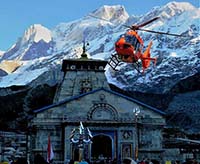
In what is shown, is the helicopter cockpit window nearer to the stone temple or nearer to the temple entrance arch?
the stone temple

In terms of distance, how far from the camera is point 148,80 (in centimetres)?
11131

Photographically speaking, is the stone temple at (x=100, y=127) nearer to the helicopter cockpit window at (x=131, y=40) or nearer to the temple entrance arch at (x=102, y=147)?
the temple entrance arch at (x=102, y=147)

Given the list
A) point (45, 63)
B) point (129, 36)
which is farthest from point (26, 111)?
point (45, 63)

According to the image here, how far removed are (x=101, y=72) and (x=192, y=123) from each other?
25266mm

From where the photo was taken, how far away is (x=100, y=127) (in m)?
39.2

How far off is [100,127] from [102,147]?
1948 mm

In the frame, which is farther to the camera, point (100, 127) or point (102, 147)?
point (102, 147)

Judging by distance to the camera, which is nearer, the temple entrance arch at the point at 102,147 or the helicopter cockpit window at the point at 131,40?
the helicopter cockpit window at the point at 131,40

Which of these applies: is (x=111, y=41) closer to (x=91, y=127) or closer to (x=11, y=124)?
(x=11, y=124)

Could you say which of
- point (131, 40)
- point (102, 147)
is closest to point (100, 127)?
point (102, 147)

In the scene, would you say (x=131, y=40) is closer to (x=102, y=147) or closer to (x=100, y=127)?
(x=100, y=127)

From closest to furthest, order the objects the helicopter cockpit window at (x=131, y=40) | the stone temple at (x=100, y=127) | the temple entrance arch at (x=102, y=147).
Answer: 1. the helicopter cockpit window at (x=131, y=40)
2. the stone temple at (x=100, y=127)
3. the temple entrance arch at (x=102, y=147)

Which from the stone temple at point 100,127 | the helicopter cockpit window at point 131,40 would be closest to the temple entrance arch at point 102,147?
the stone temple at point 100,127

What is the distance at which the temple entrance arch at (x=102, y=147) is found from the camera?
39.6 metres
